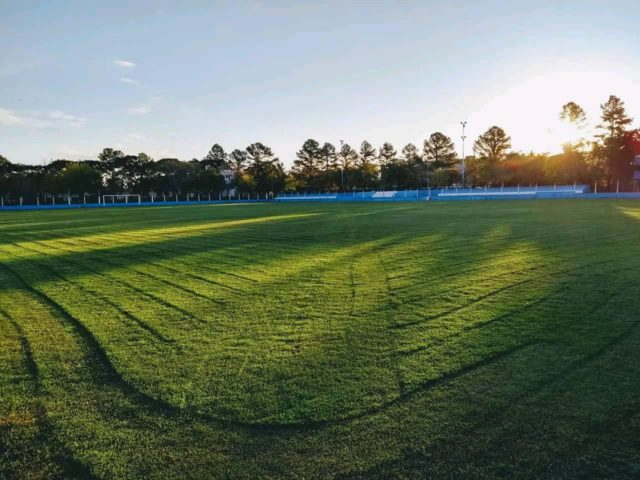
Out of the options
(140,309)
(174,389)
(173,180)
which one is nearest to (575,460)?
(174,389)

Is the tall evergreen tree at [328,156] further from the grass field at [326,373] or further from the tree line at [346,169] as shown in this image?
the grass field at [326,373]

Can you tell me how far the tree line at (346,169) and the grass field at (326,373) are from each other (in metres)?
60.2

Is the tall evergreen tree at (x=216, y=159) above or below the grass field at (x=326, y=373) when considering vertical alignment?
above

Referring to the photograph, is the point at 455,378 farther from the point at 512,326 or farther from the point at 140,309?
the point at 140,309

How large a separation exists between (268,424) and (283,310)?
252 cm

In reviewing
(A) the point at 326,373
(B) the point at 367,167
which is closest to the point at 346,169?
(B) the point at 367,167

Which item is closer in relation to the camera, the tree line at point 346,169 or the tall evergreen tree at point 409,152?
the tree line at point 346,169

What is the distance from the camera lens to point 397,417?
9.73ft

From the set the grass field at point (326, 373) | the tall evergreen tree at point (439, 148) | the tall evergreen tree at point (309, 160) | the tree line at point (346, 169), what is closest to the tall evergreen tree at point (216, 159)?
the tree line at point (346, 169)

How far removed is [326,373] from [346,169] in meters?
96.4

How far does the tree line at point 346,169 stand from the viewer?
58.5 meters

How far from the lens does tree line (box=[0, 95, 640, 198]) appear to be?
58500mm

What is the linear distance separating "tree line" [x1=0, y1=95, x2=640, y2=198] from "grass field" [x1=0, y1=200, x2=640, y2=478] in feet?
198

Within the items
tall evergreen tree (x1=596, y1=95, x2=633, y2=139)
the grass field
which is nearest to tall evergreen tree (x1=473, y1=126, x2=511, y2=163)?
tall evergreen tree (x1=596, y1=95, x2=633, y2=139)
